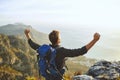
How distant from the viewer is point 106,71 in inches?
1094

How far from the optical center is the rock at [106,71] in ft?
87.5

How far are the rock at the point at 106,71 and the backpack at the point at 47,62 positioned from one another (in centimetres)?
1873

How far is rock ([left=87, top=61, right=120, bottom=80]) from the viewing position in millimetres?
26672

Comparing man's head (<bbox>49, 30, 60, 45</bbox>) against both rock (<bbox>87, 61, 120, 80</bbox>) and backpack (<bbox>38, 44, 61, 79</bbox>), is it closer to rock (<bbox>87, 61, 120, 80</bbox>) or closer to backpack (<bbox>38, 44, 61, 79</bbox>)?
backpack (<bbox>38, 44, 61, 79</bbox>)

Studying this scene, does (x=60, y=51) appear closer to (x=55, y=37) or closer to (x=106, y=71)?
(x=55, y=37)

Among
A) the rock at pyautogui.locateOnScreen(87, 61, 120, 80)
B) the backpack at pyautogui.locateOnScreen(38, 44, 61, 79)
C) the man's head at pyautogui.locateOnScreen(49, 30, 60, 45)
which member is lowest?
the rock at pyautogui.locateOnScreen(87, 61, 120, 80)

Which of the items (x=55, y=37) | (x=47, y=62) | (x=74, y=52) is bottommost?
(x=47, y=62)

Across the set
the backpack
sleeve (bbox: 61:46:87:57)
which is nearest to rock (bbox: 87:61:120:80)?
the backpack

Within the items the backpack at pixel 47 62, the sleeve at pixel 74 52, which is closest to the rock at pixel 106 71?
the backpack at pixel 47 62

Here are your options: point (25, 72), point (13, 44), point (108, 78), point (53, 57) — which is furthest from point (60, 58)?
point (13, 44)

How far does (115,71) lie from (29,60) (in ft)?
386

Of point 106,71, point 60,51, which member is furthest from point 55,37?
point 106,71

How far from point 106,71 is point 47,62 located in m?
20.1

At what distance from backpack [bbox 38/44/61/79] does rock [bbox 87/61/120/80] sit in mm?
18734
